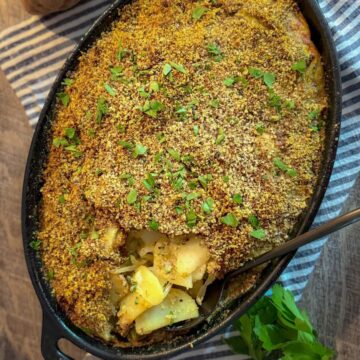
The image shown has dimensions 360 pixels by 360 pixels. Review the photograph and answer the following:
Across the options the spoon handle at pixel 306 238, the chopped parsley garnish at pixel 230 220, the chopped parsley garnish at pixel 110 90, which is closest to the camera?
the spoon handle at pixel 306 238

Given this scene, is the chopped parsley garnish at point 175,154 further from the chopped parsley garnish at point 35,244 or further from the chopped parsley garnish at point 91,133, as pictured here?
the chopped parsley garnish at point 35,244

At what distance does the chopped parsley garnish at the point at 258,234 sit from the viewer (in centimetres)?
142

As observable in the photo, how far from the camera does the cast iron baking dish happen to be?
1.45 metres

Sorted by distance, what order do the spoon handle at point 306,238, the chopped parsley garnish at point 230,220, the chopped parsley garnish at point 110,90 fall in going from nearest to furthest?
the spoon handle at point 306,238
the chopped parsley garnish at point 230,220
the chopped parsley garnish at point 110,90

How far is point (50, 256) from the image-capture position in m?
1.57

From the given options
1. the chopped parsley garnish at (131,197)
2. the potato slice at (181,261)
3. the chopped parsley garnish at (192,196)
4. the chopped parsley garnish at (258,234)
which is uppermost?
the chopped parsley garnish at (131,197)

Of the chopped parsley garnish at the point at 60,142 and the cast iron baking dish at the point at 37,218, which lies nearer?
the cast iron baking dish at the point at 37,218

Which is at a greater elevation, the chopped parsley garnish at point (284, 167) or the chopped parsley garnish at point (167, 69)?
the chopped parsley garnish at point (167, 69)

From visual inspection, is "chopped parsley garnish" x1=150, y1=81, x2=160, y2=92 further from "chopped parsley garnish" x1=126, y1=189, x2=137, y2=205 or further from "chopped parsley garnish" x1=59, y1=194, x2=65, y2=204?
"chopped parsley garnish" x1=59, y1=194, x2=65, y2=204

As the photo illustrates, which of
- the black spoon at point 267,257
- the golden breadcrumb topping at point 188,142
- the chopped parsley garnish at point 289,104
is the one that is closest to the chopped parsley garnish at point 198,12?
the golden breadcrumb topping at point 188,142

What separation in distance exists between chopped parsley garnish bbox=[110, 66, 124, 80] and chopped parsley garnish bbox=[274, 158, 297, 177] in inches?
19.2

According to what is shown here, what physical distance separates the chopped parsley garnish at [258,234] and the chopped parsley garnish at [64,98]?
648 millimetres

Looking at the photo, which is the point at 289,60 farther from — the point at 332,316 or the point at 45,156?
the point at 332,316

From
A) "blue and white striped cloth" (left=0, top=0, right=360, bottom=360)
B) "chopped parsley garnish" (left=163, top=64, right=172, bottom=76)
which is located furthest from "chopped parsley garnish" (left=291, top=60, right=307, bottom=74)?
"chopped parsley garnish" (left=163, top=64, right=172, bottom=76)
